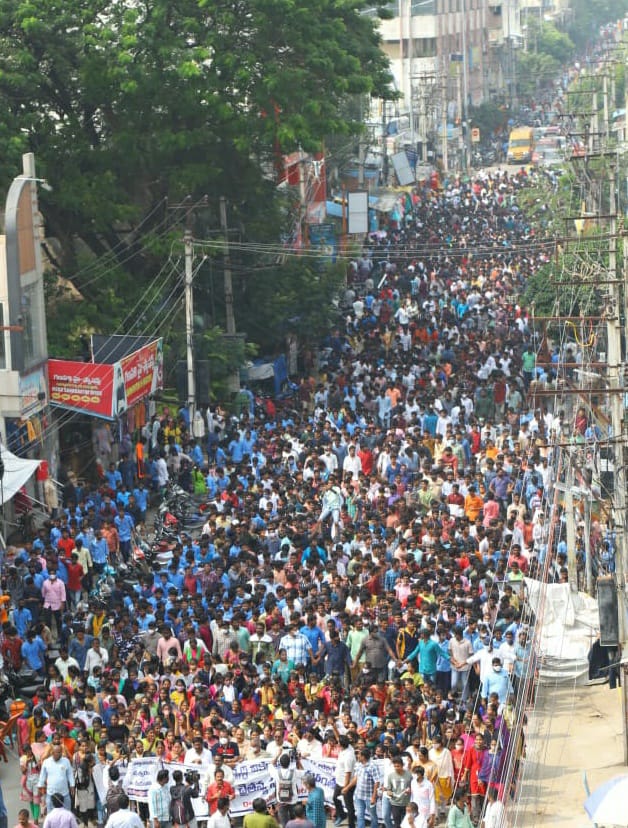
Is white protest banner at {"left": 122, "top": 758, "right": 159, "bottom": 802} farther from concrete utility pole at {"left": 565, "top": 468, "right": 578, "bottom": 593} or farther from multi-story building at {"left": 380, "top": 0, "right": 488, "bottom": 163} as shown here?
multi-story building at {"left": 380, "top": 0, "right": 488, "bottom": 163}

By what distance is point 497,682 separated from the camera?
700 inches

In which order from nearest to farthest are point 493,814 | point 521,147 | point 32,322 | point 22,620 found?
point 493,814
point 22,620
point 32,322
point 521,147

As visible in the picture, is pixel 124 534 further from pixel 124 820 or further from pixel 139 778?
pixel 124 820

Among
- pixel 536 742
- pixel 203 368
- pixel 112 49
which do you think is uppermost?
pixel 112 49

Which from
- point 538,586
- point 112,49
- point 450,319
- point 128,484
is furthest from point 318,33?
point 538,586

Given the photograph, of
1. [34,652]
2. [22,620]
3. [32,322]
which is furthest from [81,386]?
[34,652]

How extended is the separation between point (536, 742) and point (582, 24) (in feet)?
454

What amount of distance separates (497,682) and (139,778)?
3533 millimetres

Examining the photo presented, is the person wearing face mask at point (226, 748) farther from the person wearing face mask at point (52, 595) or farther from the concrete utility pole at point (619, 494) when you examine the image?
the person wearing face mask at point (52, 595)

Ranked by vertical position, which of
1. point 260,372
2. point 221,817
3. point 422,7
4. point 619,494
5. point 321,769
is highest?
point 422,7

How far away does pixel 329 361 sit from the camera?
1367 inches

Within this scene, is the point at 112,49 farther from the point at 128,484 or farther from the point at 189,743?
the point at 189,743

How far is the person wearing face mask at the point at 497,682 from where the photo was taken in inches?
699

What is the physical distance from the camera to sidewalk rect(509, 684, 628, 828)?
1711 cm
